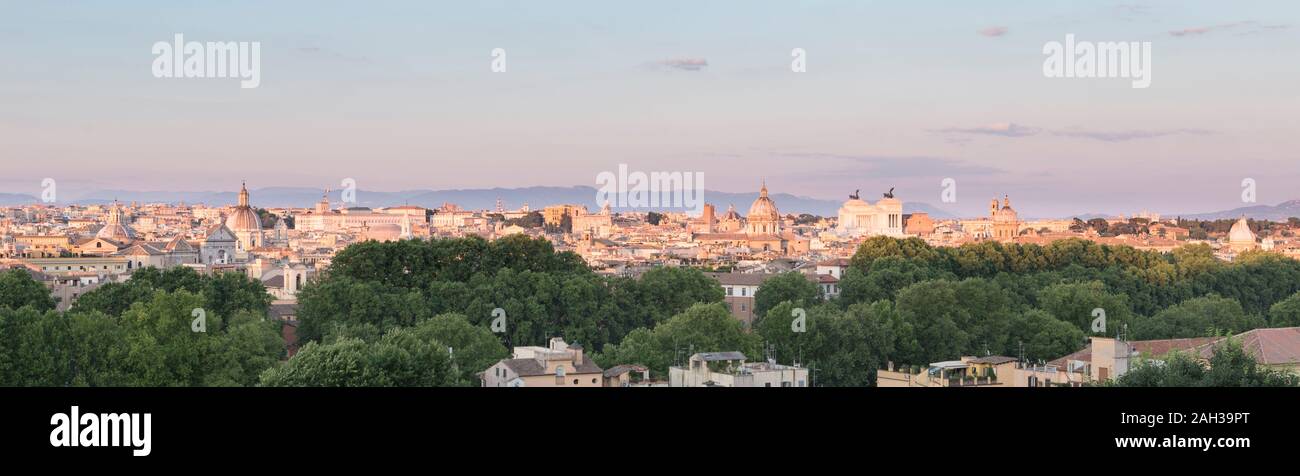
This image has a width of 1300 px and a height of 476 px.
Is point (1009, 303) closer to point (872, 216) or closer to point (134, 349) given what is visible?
point (134, 349)

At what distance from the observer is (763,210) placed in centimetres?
13525

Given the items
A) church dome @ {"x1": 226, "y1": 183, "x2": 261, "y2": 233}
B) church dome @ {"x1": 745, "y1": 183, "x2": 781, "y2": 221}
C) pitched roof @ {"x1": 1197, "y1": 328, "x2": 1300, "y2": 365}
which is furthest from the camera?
church dome @ {"x1": 745, "y1": 183, "x2": 781, "y2": 221}

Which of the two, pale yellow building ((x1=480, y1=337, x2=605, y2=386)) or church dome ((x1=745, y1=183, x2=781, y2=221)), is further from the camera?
church dome ((x1=745, y1=183, x2=781, y2=221))

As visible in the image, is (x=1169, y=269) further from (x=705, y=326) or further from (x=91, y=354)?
(x=91, y=354)

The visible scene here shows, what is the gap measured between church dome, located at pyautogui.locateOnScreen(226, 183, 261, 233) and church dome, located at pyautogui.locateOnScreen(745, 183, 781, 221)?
154 feet

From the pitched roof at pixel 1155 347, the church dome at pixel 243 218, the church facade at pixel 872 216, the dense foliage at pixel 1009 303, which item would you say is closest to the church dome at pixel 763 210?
the church facade at pixel 872 216

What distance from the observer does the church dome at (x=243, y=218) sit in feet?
363

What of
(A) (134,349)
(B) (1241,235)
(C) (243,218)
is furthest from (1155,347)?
(C) (243,218)

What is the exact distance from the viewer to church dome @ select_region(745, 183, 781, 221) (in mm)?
134750

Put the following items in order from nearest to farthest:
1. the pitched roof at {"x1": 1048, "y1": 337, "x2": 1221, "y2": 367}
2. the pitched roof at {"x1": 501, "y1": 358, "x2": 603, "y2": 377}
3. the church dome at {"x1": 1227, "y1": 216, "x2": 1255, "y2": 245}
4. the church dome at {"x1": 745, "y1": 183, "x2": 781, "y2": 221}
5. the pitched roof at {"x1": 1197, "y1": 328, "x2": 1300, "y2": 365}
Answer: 1. the pitched roof at {"x1": 501, "y1": 358, "x2": 603, "y2": 377}
2. the pitched roof at {"x1": 1197, "y1": 328, "x2": 1300, "y2": 365}
3. the pitched roof at {"x1": 1048, "y1": 337, "x2": 1221, "y2": 367}
4. the church dome at {"x1": 1227, "y1": 216, "x2": 1255, "y2": 245}
5. the church dome at {"x1": 745, "y1": 183, "x2": 781, "y2": 221}

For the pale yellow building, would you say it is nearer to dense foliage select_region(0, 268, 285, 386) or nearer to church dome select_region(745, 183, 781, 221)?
dense foliage select_region(0, 268, 285, 386)

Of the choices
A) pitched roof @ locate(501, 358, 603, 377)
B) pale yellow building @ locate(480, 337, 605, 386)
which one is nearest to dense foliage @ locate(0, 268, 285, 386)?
pale yellow building @ locate(480, 337, 605, 386)

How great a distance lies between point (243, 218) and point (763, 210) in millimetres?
48992

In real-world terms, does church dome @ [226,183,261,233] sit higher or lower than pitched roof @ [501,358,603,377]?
higher
